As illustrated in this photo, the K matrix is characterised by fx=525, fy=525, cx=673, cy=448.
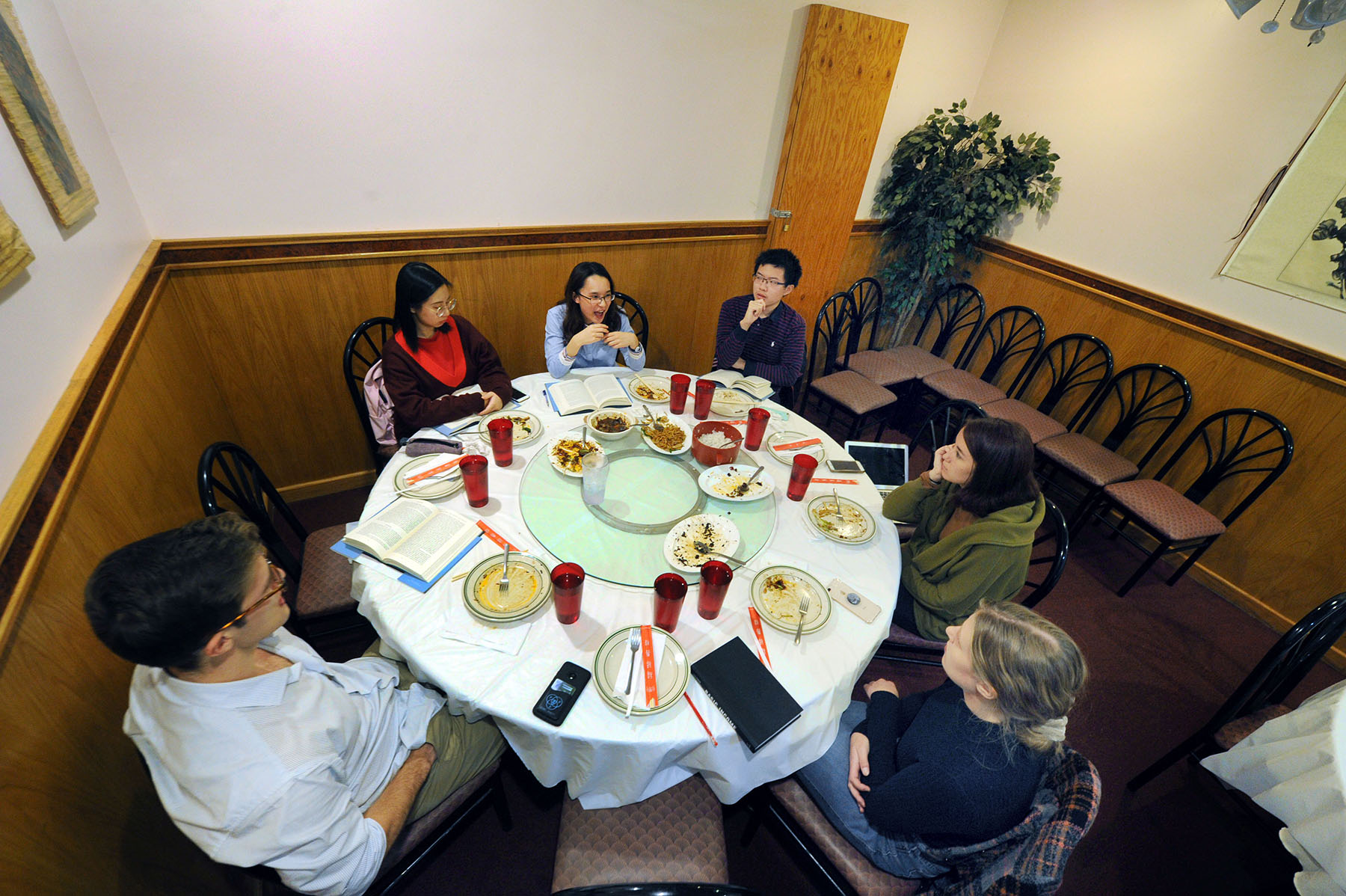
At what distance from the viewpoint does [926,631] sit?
178 cm

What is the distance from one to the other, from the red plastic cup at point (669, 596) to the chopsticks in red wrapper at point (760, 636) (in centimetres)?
21

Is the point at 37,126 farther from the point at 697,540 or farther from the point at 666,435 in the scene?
the point at 697,540

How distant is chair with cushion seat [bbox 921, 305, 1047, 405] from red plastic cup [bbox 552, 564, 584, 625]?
9.79ft

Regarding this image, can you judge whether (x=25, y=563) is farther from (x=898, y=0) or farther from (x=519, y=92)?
(x=898, y=0)

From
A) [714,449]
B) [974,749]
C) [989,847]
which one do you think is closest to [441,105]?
[714,449]

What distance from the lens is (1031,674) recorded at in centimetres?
109

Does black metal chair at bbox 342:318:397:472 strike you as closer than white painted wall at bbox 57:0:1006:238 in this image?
No

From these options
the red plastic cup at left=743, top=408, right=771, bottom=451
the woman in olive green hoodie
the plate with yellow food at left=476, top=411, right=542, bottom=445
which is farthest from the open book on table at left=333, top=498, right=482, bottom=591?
the woman in olive green hoodie

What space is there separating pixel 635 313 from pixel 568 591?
2.59 m

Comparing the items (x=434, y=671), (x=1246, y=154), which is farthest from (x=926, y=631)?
(x=1246, y=154)

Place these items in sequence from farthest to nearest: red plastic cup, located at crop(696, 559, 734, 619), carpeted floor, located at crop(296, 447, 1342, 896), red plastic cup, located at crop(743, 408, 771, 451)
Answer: red plastic cup, located at crop(743, 408, 771, 451) < carpeted floor, located at crop(296, 447, 1342, 896) < red plastic cup, located at crop(696, 559, 734, 619)

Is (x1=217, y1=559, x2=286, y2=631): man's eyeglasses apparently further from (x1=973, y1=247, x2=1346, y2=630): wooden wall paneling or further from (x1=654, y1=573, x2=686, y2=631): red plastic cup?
(x1=973, y1=247, x2=1346, y2=630): wooden wall paneling

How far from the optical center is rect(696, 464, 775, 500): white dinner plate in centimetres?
174

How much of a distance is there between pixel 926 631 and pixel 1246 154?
3174 millimetres
